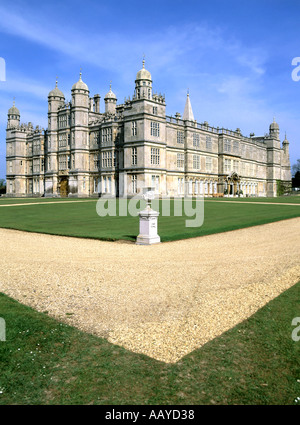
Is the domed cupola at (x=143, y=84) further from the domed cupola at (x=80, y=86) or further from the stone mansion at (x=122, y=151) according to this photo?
the domed cupola at (x=80, y=86)

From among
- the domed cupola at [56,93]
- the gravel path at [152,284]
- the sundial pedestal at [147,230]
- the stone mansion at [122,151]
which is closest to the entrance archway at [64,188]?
the stone mansion at [122,151]

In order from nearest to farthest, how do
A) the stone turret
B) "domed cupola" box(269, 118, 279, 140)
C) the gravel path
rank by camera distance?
1. the gravel path
2. the stone turret
3. "domed cupola" box(269, 118, 279, 140)

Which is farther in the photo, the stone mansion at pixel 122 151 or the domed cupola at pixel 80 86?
the domed cupola at pixel 80 86

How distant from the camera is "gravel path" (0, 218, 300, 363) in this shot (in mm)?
5273

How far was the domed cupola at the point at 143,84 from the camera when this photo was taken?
43.1m

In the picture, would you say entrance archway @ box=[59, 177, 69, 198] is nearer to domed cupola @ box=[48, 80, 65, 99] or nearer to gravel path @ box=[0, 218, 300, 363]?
domed cupola @ box=[48, 80, 65, 99]

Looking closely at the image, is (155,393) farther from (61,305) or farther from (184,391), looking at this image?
(61,305)

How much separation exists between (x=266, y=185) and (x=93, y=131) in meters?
45.1

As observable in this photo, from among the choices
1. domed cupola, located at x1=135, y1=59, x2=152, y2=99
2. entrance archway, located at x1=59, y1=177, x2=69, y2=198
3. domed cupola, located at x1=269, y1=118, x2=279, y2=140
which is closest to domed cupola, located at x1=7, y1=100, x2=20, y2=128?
entrance archway, located at x1=59, y1=177, x2=69, y2=198

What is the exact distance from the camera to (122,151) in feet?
157

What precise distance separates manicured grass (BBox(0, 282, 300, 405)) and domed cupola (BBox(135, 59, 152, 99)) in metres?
41.6

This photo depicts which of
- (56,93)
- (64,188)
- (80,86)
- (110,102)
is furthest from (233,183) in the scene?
(56,93)

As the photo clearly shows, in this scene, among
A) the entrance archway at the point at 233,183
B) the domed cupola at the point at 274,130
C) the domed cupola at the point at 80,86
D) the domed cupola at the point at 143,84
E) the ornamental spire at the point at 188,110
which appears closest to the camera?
the domed cupola at the point at 143,84

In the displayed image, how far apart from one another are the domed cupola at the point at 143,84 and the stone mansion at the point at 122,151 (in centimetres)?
12
